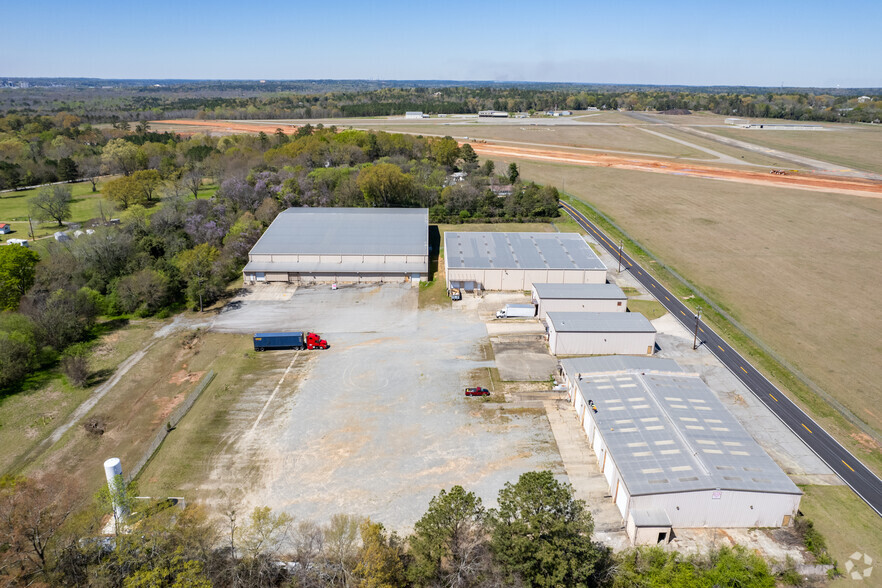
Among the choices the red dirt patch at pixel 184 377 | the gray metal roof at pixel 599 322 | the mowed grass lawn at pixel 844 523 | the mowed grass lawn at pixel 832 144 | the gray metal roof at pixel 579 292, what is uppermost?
the mowed grass lawn at pixel 832 144

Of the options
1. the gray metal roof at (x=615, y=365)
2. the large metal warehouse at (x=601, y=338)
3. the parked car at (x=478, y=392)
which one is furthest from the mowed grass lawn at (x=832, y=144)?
the parked car at (x=478, y=392)

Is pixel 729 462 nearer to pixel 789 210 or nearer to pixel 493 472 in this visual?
pixel 493 472

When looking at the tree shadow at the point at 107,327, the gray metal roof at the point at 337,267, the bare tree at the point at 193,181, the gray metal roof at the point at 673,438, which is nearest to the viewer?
the gray metal roof at the point at 673,438

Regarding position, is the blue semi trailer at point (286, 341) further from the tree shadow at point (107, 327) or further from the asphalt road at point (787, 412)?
the asphalt road at point (787, 412)

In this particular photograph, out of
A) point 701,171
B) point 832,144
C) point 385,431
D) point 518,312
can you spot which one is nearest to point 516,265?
point 518,312

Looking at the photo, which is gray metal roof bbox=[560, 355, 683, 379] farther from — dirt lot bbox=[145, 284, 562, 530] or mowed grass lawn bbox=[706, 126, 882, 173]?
mowed grass lawn bbox=[706, 126, 882, 173]

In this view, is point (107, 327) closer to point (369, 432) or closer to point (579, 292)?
point (369, 432)
